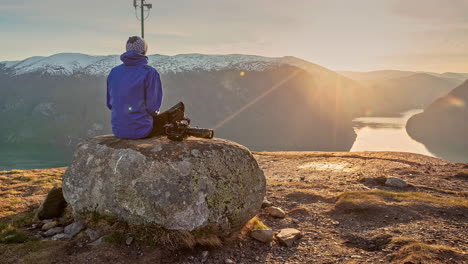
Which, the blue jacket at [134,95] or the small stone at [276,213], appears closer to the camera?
the blue jacket at [134,95]

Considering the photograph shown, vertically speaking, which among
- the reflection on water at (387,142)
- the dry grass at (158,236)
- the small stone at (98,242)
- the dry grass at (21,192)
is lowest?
the reflection on water at (387,142)

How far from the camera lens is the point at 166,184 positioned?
695 centimetres

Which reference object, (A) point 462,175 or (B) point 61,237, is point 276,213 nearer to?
(B) point 61,237

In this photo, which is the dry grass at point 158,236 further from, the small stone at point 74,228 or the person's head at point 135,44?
the person's head at point 135,44

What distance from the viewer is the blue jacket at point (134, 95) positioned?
7.89 m

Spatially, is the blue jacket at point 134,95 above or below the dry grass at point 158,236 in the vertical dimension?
above

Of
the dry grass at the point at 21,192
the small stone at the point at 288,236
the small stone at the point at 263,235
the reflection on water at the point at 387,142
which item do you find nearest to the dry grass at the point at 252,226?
the small stone at the point at 263,235

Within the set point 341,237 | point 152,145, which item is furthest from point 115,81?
point 341,237

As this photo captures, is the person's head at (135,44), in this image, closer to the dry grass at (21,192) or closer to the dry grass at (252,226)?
the dry grass at (252,226)

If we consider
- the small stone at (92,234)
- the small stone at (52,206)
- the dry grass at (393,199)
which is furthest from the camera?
the dry grass at (393,199)

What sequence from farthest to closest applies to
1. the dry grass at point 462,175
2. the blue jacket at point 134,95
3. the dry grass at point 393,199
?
the dry grass at point 462,175 < the dry grass at point 393,199 < the blue jacket at point 134,95

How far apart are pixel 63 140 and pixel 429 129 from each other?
24583 cm

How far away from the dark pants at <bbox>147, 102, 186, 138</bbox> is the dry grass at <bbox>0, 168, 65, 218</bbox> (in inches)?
216

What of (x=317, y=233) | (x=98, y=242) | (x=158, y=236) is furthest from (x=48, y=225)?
(x=317, y=233)
